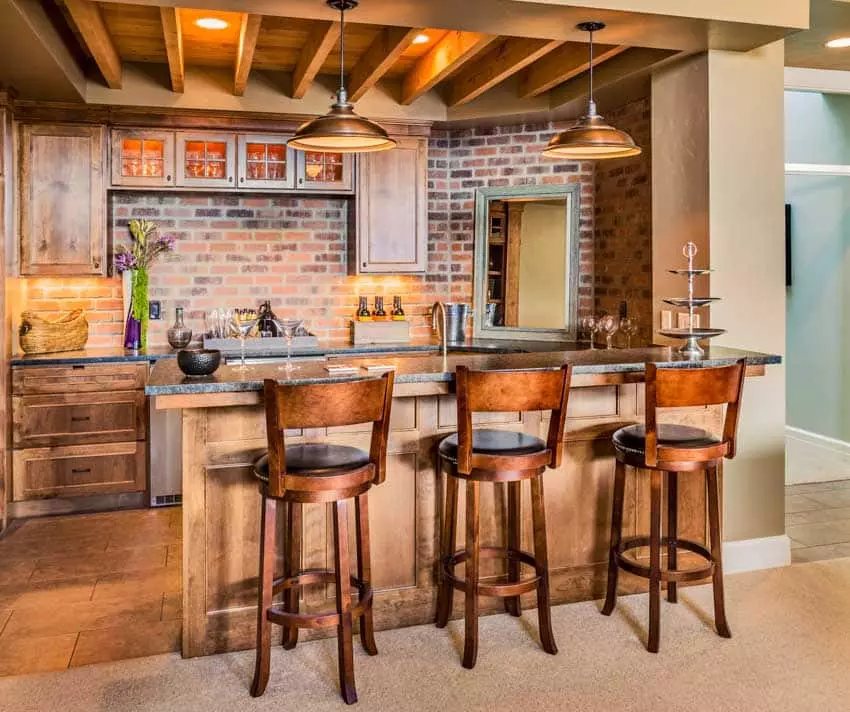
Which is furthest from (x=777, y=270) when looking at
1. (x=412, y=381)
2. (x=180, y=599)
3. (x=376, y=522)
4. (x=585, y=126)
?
(x=180, y=599)

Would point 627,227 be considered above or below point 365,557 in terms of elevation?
above

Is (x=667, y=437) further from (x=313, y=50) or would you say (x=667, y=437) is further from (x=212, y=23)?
(x=212, y=23)

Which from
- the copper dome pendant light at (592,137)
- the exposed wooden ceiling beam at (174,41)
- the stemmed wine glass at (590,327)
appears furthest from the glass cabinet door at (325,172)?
the copper dome pendant light at (592,137)

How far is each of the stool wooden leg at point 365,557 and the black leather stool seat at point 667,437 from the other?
1092 millimetres

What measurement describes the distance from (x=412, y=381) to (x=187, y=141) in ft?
10.2

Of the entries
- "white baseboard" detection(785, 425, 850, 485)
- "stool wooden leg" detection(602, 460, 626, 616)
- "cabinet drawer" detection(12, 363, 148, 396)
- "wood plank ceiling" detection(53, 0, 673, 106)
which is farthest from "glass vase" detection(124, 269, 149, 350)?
"white baseboard" detection(785, 425, 850, 485)

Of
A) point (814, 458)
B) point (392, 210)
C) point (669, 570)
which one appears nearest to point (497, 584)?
point (669, 570)

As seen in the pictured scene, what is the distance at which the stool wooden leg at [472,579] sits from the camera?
299cm

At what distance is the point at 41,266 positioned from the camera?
16.7ft

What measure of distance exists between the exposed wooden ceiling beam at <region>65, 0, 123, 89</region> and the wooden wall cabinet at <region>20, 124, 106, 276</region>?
1.53 feet

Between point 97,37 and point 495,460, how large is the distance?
2927mm

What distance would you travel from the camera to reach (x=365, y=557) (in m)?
3.00

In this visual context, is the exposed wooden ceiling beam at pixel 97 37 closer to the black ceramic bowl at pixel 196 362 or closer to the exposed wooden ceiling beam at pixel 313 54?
the exposed wooden ceiling beam at pixel 313 54

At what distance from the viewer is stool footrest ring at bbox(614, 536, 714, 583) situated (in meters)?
3.13
